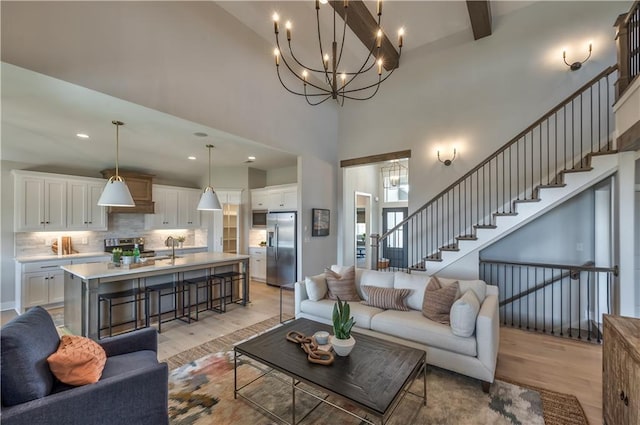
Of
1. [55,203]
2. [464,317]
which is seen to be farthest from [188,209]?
[464,317]

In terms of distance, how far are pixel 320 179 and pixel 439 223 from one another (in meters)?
2.50

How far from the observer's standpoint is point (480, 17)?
4.39 metres

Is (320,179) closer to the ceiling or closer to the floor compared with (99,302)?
closer to the ceiling

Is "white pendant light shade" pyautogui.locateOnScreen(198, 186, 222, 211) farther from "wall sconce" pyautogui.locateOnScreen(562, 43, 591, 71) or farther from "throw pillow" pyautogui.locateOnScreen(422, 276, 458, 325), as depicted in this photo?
"wall sconce" pyautogui.locateOnScreen(562, 43, 591, 71)

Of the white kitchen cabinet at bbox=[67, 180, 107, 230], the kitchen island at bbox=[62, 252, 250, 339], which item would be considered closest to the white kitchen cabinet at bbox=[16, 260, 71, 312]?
the white kitchen cabinet at bbox=[67, 180, 107, 230]

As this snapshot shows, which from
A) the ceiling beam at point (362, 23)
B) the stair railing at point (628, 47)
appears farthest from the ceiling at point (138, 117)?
the stair railing at point (628, 47)

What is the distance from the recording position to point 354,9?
4094mm

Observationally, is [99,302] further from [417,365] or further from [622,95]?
[622,95]

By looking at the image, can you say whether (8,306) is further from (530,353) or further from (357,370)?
(530,353)

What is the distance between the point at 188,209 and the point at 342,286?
512 centimetres

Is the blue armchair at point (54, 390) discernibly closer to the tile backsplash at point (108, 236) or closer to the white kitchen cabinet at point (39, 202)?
the white kitchen cabinet at point (39, 202)

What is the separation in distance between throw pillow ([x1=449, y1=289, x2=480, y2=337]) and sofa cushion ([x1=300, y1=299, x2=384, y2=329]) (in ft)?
2.93

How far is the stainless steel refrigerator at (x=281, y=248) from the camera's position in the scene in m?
6.17

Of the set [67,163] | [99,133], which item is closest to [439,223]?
[99,133]
